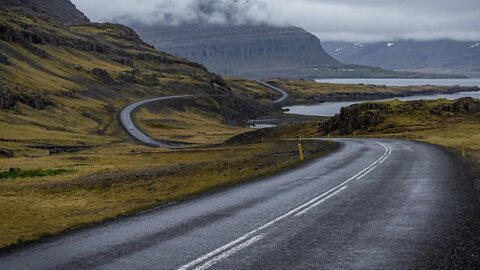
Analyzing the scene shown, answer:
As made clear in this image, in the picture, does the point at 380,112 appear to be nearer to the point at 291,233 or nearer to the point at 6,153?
the point at 6,153

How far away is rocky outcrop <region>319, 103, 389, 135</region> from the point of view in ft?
264

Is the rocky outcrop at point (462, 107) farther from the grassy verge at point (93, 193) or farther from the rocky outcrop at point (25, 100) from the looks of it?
the rocky outcrop at point (25, 100)

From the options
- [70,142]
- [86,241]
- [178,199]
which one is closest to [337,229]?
[86,241]

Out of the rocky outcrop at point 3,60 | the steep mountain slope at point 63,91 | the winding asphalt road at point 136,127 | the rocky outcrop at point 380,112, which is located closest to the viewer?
the rocky outcrop at point 380,112

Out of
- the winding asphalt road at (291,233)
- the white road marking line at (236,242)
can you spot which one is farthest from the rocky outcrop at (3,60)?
the white road marking line at (236,242)

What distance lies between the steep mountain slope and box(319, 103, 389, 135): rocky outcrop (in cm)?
3709

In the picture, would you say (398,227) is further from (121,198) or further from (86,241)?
(121,198)

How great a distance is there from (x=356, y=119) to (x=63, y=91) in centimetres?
8340

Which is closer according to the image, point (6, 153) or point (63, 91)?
point (6, 153)

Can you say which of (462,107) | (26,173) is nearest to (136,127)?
(462,107)

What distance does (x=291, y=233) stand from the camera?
1285cm

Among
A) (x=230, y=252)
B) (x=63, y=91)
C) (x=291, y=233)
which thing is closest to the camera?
(x=230, y=252)

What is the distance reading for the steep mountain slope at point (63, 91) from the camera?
89625mm

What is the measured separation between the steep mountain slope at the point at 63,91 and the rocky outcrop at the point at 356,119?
37093 millimetres
